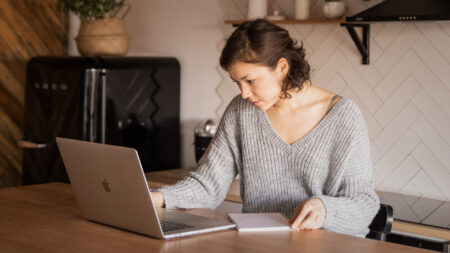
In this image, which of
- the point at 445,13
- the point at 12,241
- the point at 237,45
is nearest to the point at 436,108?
the point at 445,13

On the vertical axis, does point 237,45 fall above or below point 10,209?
above

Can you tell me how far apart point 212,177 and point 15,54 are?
7.02 ft

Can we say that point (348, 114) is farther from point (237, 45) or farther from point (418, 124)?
point (418, 124)

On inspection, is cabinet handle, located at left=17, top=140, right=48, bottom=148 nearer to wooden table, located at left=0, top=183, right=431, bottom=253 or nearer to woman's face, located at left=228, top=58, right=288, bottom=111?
wooden table, located at left=0, top=183, right=431, bottom=253

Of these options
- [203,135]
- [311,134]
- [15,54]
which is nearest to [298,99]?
[311,134]

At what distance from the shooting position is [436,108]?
3.02 m

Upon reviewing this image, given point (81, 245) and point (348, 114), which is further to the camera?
point (348, 114)

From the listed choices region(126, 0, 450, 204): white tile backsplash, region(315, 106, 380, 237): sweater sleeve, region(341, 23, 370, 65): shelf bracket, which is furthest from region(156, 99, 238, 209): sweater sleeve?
region(126, 0, 450, 204): white tile backsplash

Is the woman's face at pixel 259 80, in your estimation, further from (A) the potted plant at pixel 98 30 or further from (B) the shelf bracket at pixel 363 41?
(A) the potted plant at pixel 98 30

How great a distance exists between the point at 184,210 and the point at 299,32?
60.2 inches

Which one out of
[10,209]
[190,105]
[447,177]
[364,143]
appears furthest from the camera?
[190,105]

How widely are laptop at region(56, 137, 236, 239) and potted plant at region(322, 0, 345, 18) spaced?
57.7 inches

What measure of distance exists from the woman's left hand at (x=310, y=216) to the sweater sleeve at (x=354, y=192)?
38mm

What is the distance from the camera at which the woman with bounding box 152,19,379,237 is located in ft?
7.18
